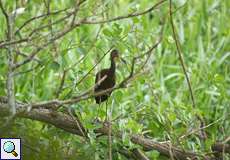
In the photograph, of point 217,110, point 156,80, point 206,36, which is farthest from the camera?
point 206,36

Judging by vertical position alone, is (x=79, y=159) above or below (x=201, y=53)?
below

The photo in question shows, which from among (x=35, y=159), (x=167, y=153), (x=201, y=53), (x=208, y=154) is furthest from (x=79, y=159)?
(x=201, y=53)

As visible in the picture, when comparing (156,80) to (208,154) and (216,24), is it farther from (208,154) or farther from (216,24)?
(208,154)

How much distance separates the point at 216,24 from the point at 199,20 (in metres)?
0.13

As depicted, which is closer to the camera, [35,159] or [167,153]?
[35,159]

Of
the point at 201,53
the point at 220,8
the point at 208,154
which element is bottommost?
the point at 208,154

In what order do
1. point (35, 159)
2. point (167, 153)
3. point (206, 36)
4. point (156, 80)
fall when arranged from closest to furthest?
point (35, 159)
point (167, 153)
point (156, 80)
point (206, 36)

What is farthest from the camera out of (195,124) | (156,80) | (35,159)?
(156,80)

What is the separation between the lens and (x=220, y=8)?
4.45 m

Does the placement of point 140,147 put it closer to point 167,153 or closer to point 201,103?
point 167,153

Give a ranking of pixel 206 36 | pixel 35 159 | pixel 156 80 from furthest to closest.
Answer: pixel 206 36, pixel 156 80, pixel 35 159

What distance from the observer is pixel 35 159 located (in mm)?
2074

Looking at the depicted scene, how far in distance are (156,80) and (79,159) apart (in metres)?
1.74

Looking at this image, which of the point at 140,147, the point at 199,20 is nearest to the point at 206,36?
the point at 199,20
